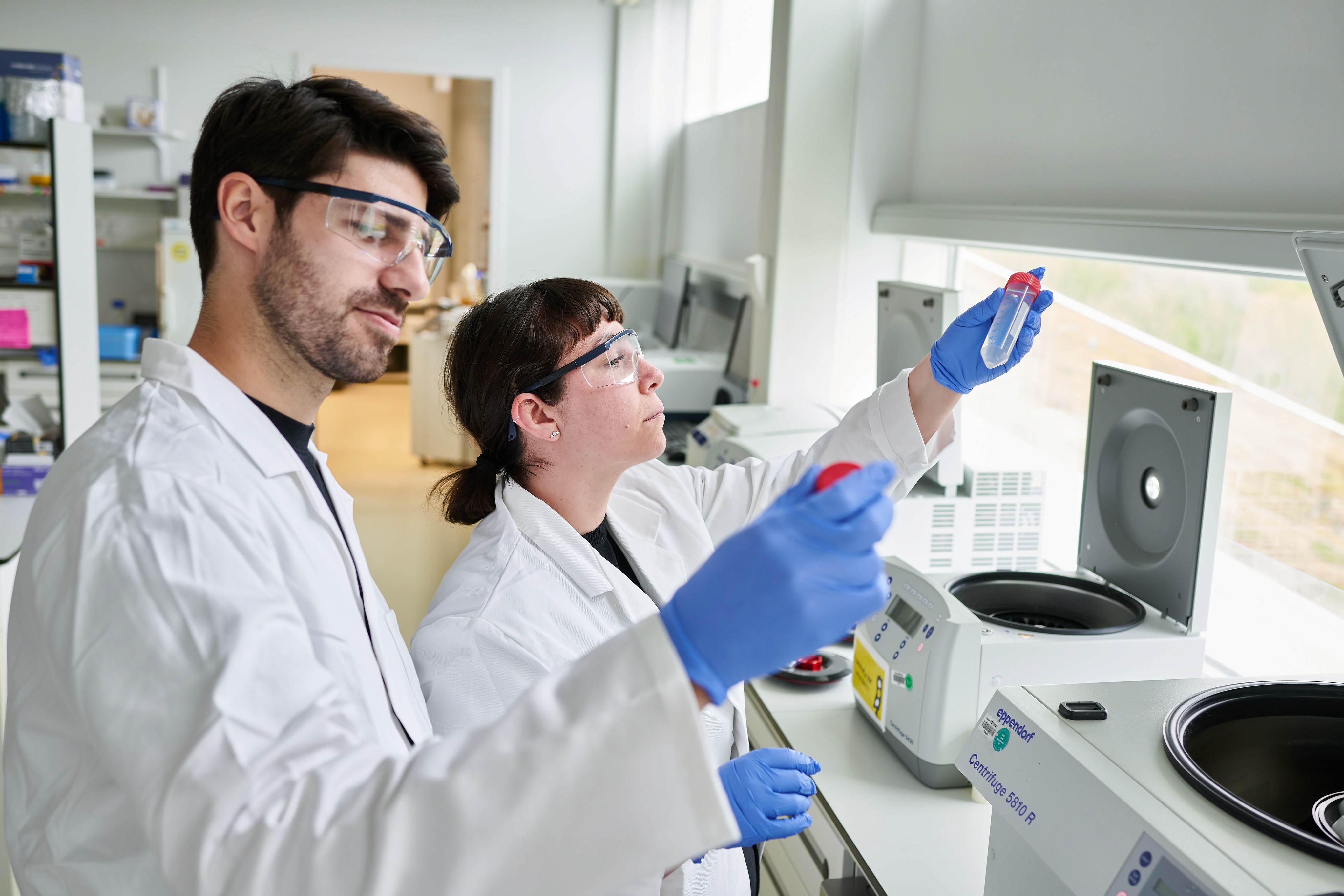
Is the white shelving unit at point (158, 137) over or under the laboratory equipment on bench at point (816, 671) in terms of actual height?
over

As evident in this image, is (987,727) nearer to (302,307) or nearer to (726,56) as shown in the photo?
(302,307)

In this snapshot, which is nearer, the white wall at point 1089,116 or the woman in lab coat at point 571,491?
the woman in lab coat at point 571,491

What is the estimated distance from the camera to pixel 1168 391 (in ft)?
5.05

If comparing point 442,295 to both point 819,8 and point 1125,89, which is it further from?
point 1125,89

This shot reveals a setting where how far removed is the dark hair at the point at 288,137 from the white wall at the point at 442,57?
5.56m

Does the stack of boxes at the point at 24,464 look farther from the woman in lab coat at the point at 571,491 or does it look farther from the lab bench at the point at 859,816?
the lab bench at the point at 859,816

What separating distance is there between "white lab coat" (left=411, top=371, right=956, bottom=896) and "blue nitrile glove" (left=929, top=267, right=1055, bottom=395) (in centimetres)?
11

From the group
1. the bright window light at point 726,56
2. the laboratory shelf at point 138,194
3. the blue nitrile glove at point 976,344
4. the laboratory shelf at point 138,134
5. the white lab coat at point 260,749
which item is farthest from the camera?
the laboratory shelf at point 138,194

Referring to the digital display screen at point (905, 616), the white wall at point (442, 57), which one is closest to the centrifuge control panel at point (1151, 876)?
the digital display screen at point (905, 616)

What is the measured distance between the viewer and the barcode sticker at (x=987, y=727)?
119 centimetres

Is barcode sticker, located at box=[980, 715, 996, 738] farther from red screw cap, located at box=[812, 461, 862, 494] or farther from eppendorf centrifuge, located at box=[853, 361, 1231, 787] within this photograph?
red screw cap, located at box=[812, 461, 862, 494]

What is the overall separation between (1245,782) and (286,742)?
3.69ft

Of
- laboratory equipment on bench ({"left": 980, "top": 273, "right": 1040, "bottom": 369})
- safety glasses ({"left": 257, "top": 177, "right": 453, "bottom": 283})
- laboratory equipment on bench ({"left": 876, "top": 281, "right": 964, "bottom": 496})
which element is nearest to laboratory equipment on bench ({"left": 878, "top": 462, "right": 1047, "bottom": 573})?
laboratory equipment on bench ({"left": 876, "top": 281, "right": 964, "bottom": 496})

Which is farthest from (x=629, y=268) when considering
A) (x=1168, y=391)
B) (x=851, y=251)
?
(x=1168, y=391)
